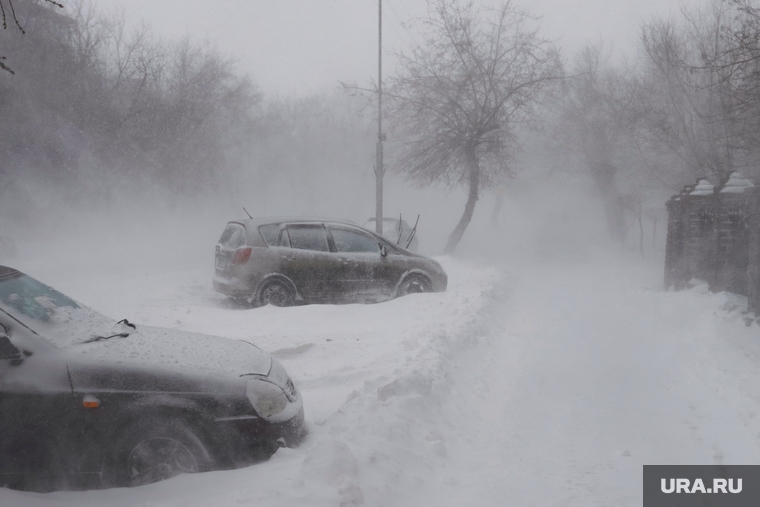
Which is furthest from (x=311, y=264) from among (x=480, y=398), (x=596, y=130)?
(x=596, y=130)

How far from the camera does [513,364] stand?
6.76m

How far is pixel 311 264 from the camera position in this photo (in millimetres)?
9266

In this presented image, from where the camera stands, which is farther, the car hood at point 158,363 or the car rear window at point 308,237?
the car rear window at point 308,237

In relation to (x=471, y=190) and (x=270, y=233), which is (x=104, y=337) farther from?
(x=471, y=190)

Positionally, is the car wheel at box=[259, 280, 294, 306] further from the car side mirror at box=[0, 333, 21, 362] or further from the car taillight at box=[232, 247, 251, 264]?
the car side mirror at box=[0, 333, 21, 362]

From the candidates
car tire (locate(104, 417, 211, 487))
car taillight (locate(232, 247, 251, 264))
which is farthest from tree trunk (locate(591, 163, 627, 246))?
car tire (locate(104, 417, 211, 487))

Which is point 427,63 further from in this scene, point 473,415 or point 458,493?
point 458,493

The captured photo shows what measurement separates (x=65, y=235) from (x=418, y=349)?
19.3m

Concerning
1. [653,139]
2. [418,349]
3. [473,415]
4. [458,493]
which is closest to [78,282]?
[418,349]

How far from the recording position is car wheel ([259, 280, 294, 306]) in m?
9.04

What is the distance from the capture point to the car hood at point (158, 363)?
11.0ft

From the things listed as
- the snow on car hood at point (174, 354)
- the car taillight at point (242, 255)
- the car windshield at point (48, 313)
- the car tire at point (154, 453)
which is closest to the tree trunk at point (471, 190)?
the car taillight at point (242, 255)

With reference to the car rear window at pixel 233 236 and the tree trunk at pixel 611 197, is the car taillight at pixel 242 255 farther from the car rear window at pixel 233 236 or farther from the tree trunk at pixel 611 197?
the tree trunk at pixel 611 197

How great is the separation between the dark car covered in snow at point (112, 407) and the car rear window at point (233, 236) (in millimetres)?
Answer: 5298
